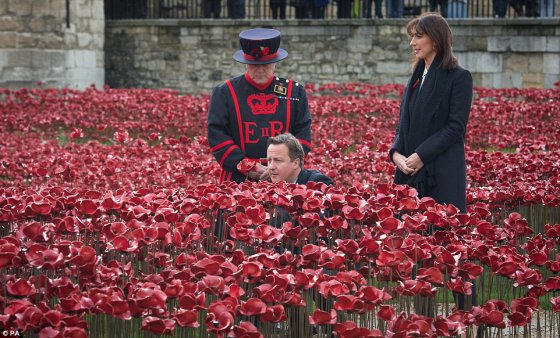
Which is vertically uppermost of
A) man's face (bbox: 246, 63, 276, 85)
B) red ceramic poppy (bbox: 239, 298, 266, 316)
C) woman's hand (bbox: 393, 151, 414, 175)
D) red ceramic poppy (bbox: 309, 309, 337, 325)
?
man's face (bbox: 246, 63, 276, 85)

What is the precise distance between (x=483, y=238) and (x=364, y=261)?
84cm

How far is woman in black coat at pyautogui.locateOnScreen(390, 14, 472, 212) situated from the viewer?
5.64m

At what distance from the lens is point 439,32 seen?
5602 mm

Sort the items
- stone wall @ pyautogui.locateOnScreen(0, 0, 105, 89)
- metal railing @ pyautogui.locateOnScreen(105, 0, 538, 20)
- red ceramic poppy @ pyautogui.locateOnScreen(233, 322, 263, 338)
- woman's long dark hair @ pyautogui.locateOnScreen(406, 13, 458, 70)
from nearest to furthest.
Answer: red ceramic poppy @ pyautogui.locateOnScreen(233, 322, 263, 338), woman's long dark hair @ pyautogui.locateOnScreen(406, 13, 458, 70), stone wall @ pyautogui.locateOnScreen(0, 0, 105, 89), metal railing @ pyautogui.locateOnScreen(105, 0, 538, 20)

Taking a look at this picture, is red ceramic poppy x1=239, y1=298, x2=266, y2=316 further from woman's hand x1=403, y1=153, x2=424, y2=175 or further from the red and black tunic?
the red and black tunic

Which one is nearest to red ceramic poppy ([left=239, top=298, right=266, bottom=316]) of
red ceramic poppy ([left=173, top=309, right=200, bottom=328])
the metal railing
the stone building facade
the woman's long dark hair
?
red ceramic poppy ([left=173, top=309, right=200, bottom=328])

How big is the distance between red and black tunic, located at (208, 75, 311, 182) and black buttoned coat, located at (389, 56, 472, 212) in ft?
2.40

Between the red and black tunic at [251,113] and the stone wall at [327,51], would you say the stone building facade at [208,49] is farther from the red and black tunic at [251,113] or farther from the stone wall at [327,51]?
the red and black tunic at [251,113]

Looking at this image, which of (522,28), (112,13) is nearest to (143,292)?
(522,28)

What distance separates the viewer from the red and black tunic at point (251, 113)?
245 inches

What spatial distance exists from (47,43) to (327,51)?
5881 mm

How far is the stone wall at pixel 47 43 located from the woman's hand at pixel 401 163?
14.8 metres

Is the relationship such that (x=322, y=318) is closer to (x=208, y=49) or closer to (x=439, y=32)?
(x=439, y=32)

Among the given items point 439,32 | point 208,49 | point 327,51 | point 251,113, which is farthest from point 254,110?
point 208,49
